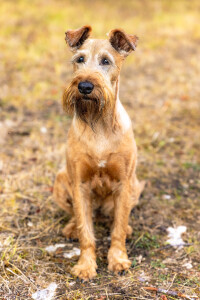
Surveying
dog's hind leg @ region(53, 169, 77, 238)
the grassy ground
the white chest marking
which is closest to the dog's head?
Answer: the white chest marking

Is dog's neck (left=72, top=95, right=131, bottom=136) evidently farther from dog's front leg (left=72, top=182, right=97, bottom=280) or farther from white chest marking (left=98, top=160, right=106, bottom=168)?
dog's front leg (left=72, top=182, right=97, bottom=280)

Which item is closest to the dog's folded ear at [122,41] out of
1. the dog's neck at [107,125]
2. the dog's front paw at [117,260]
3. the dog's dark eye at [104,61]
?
the dog's dark eye at [104,61]

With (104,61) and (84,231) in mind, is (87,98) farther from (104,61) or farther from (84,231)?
(84,231)

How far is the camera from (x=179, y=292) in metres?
2.73

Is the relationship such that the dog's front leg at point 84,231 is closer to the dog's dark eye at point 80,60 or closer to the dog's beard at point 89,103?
the dog's beard at point 89,103

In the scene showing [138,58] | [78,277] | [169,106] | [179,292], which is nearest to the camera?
[179,292]

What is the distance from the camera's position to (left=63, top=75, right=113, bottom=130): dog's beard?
262cm

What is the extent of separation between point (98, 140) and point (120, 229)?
2.58 feet

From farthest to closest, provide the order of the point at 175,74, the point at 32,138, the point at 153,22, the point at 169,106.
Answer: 1. the point at 153,22
2. the point at 175,74
3. the point at 169,106
4. the point at 32,138

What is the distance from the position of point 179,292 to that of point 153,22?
8.15m

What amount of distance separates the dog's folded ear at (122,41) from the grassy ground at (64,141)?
1.68 meters

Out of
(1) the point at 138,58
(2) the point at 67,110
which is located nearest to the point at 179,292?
(2) the point at 67,110

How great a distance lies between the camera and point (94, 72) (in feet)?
8.78

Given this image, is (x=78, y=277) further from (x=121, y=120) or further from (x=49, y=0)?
(x=49, y=0)
